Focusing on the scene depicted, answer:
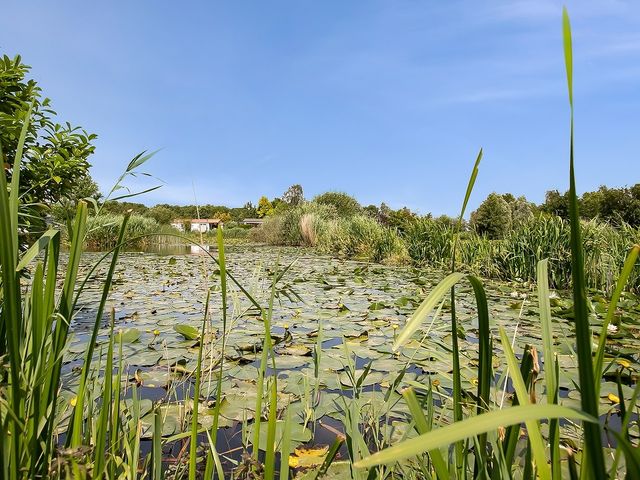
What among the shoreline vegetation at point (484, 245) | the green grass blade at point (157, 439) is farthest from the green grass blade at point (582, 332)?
the green grass blade at point (157, 439)

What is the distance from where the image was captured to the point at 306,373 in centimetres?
190

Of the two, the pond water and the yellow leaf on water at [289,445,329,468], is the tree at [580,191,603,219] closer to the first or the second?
the pond water

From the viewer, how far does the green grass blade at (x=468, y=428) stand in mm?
319

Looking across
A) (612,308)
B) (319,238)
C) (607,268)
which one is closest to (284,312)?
(612,308)

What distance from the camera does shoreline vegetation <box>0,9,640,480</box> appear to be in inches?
22.7

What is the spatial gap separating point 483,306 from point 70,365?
282 centimetres

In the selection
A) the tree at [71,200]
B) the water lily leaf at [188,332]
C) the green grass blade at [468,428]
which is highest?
the tree at [71,200]

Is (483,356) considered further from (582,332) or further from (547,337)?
(582,332)

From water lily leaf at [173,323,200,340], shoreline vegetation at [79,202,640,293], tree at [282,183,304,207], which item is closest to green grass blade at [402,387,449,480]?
shoreline vegetation at [79,202,640,293]

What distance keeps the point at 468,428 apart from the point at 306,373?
5.41ft

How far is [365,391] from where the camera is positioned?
221 cm

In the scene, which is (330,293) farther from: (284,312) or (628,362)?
(628,362)

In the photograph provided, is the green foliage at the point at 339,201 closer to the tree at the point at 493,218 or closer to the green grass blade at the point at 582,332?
the tree at the point at 493,218

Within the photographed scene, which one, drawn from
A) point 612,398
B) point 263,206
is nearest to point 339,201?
point 612,398
